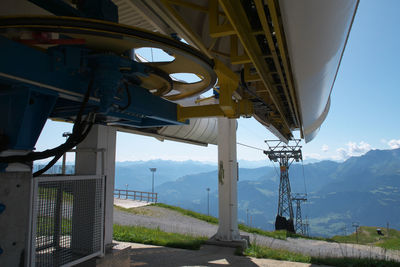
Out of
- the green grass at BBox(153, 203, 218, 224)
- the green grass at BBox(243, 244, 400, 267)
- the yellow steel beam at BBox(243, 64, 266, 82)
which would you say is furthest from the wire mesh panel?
the green grass at BBox(153, 203, 218, 224)

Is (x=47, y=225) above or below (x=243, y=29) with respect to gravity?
below

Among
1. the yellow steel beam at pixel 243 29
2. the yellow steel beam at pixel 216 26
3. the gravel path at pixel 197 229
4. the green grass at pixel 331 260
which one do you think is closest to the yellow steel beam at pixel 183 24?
the yellow steel beam at pixel 216 26

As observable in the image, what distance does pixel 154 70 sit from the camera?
3156mm

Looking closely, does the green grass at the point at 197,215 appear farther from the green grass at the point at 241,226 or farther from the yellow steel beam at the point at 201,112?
the yellow steel beam at the point at 201,112

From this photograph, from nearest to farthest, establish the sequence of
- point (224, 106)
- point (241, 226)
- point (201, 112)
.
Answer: point (224, 106) → point (201, 112) → point (241, 226)

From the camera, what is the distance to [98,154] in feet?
15.2

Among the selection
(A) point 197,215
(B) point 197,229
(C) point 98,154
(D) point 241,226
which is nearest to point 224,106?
(C) point 98,154

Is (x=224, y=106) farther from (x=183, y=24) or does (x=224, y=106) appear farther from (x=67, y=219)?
(x=67, y=219)

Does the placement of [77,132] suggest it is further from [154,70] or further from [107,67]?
[154,70]

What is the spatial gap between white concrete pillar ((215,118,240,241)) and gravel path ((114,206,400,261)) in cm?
Result: 250

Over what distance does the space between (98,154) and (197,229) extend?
29.8ft

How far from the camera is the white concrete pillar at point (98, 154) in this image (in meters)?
4.56

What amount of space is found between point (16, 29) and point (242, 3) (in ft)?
6.85

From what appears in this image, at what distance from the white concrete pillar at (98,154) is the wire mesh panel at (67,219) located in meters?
0.26
